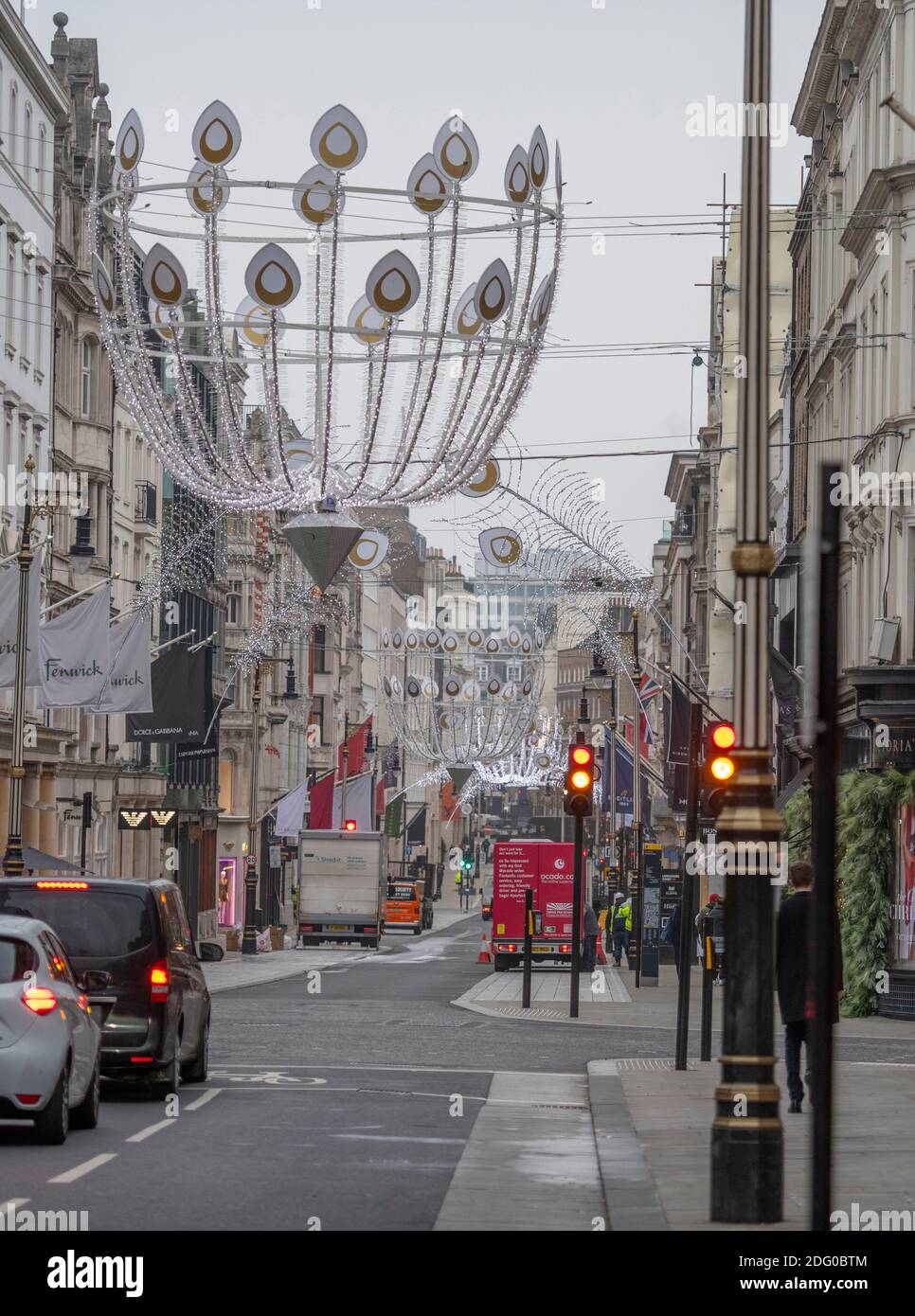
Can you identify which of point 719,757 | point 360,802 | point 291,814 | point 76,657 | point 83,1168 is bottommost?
point 83,1168

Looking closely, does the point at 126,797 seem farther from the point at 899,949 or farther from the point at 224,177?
the point at 224,177

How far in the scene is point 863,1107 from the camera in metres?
19.3

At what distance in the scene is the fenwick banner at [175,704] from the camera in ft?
147

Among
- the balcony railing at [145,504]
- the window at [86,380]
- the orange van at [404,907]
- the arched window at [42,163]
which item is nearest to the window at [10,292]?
the arched window at [42,163]

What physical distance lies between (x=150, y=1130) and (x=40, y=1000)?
6.08ft

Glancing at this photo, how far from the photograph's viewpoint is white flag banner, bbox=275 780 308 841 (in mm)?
68562

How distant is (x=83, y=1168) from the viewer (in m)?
14.3

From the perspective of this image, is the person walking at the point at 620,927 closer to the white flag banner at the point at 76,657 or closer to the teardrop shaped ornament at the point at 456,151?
the white flag banner at the point at 76,657

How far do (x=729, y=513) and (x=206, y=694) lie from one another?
3247 cm

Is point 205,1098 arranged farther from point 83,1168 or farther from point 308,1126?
point 83,1168

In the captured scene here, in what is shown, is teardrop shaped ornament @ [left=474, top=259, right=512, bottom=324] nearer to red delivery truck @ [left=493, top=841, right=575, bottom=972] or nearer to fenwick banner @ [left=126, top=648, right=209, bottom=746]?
fenwick banner @ [left=126, top=648, right=209, bottom=746]

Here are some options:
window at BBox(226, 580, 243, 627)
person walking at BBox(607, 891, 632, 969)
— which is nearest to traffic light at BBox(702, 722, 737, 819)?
person walking at BBox(607, 891, 632, 969)

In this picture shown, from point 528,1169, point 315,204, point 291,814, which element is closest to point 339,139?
point 315,204
